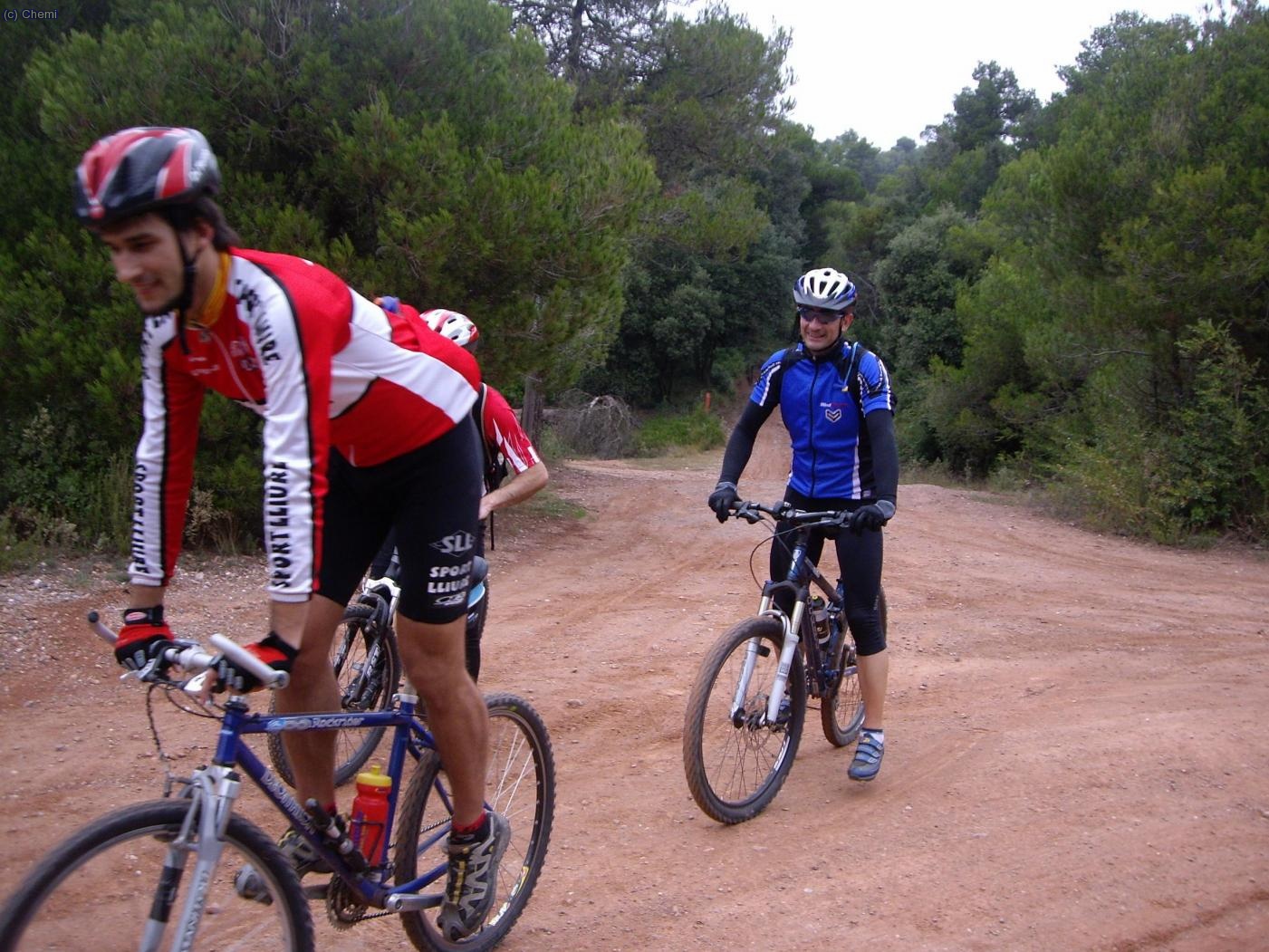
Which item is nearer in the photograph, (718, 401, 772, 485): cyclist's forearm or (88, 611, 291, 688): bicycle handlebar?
(88, 611, 291, 688): bicycle handlebar

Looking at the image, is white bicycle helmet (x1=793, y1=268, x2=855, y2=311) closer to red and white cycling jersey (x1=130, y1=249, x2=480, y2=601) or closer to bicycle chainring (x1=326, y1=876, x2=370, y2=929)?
red and white cycling jersey (x1=130, y1=249, x2=480, y2=601)

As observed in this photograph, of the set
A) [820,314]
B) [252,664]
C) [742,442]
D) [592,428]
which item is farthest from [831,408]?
[592,428]

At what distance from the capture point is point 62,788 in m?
4.54

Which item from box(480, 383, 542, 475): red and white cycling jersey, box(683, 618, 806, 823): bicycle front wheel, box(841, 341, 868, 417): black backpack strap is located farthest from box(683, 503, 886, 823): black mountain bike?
box(480, 383, 542, 475): red and white cycling jersey

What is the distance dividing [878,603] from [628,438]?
2582 centimetres

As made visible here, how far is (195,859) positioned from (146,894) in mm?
118

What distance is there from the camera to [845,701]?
17.9ft

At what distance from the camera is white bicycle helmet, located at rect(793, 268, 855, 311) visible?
4.63 metres

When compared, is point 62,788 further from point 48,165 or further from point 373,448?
point 48,165

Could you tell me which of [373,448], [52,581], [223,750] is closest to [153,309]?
[373,448]

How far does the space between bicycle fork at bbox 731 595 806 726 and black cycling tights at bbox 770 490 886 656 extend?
10cm

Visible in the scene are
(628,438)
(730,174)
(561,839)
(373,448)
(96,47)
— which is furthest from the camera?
(628,438)

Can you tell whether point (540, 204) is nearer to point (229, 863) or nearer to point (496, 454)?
point (496, 454)

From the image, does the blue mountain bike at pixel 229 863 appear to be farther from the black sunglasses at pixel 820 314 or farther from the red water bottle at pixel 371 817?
the black sunglasses at pixel 820 314
